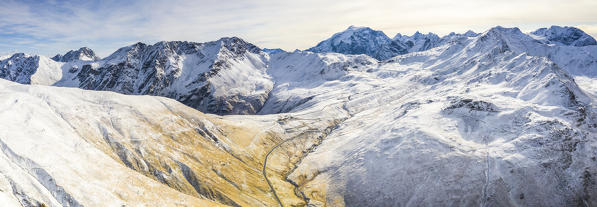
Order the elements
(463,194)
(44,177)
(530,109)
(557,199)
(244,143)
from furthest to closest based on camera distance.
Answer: (244,143) < (530,109) < (463,194) < (557,199) < (44,177)

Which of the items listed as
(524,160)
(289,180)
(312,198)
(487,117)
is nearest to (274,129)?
(289,180)

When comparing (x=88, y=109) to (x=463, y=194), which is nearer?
(x=463, y=194)

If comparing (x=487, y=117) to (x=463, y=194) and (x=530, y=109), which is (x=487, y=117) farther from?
(x=463, y=194)

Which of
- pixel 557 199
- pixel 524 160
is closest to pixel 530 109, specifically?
pixel 524 160

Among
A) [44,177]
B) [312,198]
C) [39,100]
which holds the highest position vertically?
[39,100]

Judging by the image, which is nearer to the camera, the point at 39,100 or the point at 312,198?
the point at 39,100

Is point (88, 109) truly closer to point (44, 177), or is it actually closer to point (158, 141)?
point (158, 141)

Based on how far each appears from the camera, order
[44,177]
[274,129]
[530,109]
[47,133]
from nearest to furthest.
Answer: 1. [44,177]
2. [47,133]
3. [530,109]
4. [274,129]

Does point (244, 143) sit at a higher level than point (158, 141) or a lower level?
lower

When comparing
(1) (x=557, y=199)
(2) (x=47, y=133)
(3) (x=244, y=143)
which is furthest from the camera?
(3) (x=244, y=143)
